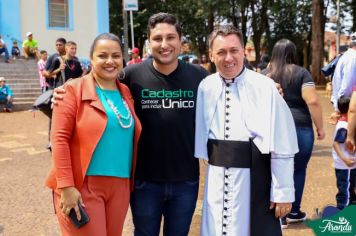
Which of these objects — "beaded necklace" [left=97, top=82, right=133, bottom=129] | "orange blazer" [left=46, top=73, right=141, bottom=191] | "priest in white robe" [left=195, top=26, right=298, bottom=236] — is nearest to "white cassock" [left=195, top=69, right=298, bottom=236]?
"priest in white robe" [left=195, top=26, right=298, bottom=236]

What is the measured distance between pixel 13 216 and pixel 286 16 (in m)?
33.5

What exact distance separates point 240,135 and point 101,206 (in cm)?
94

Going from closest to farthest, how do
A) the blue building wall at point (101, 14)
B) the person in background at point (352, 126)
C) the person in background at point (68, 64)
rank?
the person in background at point (352, 126), the person in background at point (68, 64), the blue building wall at point (101, 14)

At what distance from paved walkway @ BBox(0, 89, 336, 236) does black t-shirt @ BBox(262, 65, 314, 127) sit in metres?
1.10

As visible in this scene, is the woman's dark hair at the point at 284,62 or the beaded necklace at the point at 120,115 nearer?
the beaded necklace at the point at 120,115

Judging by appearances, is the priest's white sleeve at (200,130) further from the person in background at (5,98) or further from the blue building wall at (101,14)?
the blue building wall at (101,14)

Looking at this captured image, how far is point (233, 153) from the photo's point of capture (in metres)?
2.78

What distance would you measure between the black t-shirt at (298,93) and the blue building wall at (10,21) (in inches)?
653

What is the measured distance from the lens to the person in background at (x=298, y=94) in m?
4.48

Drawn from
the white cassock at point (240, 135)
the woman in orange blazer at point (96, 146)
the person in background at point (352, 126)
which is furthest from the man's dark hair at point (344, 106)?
the woman in orange blazer at point (96, 146)

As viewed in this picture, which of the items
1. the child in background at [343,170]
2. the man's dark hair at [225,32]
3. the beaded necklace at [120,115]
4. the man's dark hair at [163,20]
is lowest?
the child in background at [343,170]

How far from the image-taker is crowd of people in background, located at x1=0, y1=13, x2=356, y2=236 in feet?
8.75

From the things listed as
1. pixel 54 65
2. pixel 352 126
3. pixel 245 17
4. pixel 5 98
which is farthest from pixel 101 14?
pixel 352 126

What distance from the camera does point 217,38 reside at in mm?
2785
